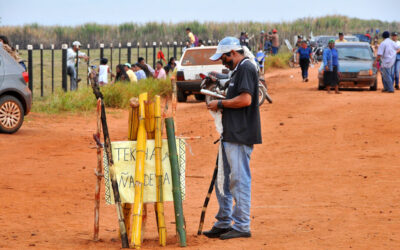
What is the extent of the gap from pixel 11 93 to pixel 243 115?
904cm

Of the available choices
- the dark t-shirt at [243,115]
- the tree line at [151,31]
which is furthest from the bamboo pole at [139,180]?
the tree line at [151,31]

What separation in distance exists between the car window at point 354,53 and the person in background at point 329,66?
5.13 feet

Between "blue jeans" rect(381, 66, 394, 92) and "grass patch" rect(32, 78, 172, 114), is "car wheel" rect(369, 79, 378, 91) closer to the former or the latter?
"blue jeans" rect(381, 66, 394, 92)

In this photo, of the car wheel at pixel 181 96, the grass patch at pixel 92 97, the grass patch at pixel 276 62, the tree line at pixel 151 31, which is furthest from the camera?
the tree line at pixel 151 31

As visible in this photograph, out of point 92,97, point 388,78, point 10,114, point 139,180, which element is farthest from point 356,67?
point 139,180

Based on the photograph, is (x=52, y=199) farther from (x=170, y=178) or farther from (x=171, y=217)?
(x=170, y=178)

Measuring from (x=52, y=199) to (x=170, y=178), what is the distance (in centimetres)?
311

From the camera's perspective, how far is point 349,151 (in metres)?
13.6

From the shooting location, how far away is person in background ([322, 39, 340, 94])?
75.2 ft

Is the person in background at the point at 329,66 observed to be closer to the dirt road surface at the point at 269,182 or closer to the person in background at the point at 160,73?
the dirt road surface at the point at 269,182

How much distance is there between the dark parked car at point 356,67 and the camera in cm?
2445

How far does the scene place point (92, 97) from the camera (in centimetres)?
Answer: 2092

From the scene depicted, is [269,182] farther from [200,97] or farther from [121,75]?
[200,97]

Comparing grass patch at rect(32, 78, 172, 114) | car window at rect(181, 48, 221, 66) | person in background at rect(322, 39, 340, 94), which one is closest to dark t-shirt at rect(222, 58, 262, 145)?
grass patch at rect(32, 78, 172, 114)
